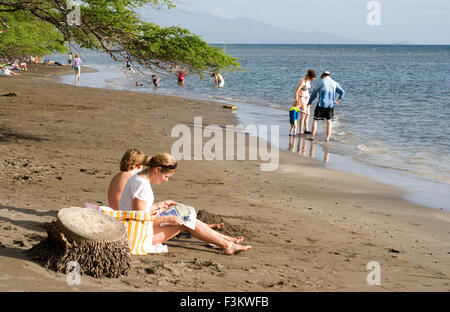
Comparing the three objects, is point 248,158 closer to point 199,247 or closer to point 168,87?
point 199,247

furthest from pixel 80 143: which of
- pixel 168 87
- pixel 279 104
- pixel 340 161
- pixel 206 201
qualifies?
pixel 168 87

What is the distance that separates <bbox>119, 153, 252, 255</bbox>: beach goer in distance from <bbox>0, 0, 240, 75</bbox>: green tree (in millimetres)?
4909

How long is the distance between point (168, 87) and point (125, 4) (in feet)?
84.6

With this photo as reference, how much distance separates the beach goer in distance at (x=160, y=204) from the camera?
5426 millimetres

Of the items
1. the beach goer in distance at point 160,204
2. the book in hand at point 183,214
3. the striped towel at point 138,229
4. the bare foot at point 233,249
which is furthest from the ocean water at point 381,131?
the striped towel at point 138,229

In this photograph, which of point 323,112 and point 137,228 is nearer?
point 137,228

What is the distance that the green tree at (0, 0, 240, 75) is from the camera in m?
10.1

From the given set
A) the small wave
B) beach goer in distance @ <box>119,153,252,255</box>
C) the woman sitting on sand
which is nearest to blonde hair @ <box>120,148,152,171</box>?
the woman sitting on sand

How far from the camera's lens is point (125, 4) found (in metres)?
10.2

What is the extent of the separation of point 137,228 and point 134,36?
592 centimetres

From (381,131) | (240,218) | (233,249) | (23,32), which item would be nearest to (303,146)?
(381,131)

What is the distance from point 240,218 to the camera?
7375 mm

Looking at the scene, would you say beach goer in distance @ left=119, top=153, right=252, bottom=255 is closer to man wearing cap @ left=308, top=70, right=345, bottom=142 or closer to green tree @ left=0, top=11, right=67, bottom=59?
green tree @ left=0, top=11, right=67, bottom=59

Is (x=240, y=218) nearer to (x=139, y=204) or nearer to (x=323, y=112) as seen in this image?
(x=139, y=204)
